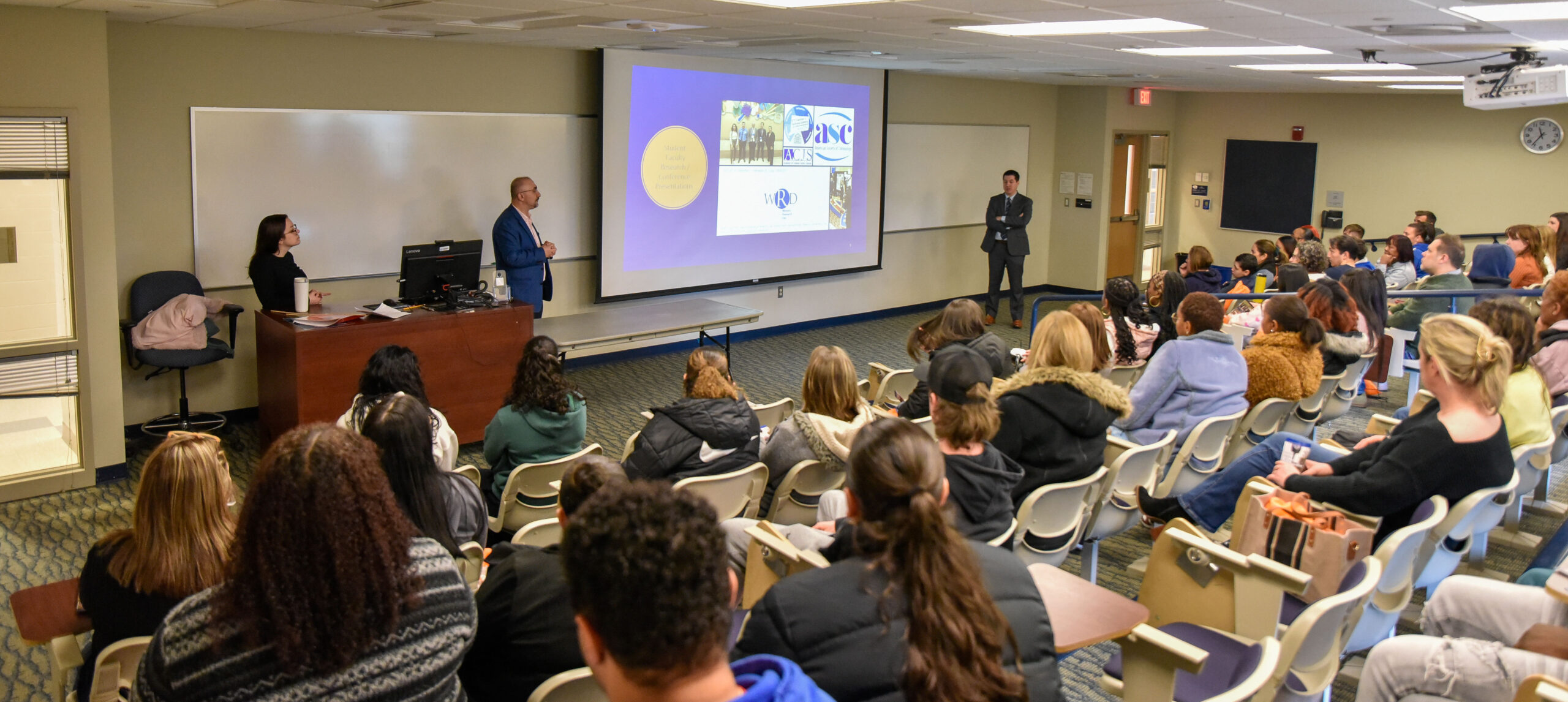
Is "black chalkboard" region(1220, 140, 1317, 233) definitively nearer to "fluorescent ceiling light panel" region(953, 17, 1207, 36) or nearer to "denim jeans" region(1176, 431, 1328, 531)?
"fluorescent ceiling light panel" region(953, 17, 1207, 36)

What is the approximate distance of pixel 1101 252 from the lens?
12836 mm

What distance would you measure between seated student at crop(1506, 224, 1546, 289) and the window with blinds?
29.7 ft

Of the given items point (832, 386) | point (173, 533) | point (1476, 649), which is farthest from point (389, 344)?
point (1476, 649)

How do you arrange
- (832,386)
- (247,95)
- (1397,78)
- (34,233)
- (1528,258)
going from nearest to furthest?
(832,386)
(34,233)
(247,95)
(1528,258)
(1397,78)

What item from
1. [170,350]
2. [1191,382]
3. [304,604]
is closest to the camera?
[304,604]

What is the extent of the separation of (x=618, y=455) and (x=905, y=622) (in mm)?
4633

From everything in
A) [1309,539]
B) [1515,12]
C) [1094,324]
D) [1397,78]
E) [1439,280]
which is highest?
[1397,78]

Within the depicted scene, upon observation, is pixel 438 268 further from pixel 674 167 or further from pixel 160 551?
pixel 160 551

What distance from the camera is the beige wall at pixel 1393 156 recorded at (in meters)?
11.5

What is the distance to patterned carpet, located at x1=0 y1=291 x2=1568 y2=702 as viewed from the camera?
150 inches

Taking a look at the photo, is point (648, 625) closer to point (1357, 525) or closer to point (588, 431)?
point (1357, 525)

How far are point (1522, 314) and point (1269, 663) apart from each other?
2765 millimetres

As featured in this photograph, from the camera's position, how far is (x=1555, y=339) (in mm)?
4984

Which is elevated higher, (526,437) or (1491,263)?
(1491,263)
